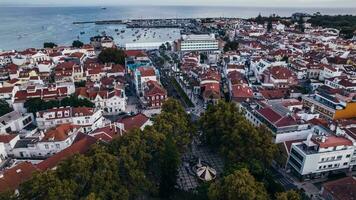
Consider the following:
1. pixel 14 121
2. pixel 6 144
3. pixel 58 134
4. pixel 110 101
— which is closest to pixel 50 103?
pixel 14 121

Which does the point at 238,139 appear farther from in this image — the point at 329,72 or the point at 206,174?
the point at 329,72

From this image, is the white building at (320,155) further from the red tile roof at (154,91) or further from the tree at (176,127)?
the red tile roof at (154,91)

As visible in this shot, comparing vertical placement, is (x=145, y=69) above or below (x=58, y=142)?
above

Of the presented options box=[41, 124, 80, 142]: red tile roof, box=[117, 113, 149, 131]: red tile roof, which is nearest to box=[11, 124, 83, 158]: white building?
box=[41, 124, 80, 142]: red tile roof

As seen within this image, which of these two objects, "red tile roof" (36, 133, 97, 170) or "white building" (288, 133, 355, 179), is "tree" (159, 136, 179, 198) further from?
"white building" (288, 133, 355, 179)

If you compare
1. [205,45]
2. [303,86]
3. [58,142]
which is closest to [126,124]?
[58,142]

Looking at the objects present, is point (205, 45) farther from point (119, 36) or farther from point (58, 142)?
point (58, 142)
